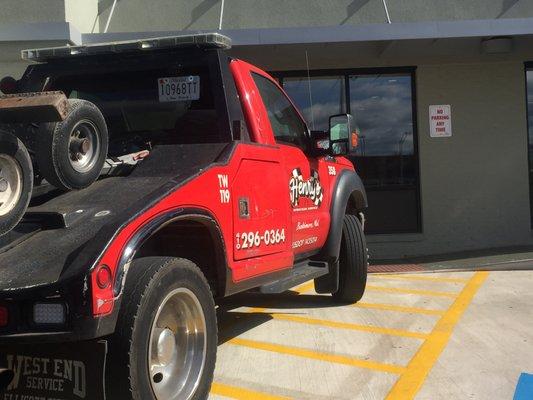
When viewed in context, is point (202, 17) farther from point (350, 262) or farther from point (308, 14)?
point (350, 262)

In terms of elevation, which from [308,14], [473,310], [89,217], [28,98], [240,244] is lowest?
[473,310]

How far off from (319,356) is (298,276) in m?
0.67

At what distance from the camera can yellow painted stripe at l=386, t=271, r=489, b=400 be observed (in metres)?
3.89

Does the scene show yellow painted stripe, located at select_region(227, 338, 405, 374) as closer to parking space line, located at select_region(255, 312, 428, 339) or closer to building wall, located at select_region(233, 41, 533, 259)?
parking space line, located at select_region(255, 312, 428, 339)

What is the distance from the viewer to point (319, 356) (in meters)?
4.65

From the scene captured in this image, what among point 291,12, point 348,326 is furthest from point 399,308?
point 291,12

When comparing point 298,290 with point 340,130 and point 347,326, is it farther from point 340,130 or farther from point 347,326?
point 340,130

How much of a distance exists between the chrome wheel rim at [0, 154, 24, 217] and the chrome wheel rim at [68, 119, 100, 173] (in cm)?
36

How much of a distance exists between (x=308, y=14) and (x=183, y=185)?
7.68m

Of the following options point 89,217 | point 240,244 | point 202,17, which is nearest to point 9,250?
point 89,217

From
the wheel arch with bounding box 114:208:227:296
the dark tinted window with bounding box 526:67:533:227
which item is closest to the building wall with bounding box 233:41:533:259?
the dark tinted window with bounding box 526:67:533:227

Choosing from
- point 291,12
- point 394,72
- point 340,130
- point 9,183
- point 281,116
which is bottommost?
point 9,183

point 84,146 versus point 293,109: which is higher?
point 293,109

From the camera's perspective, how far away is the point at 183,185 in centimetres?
319
